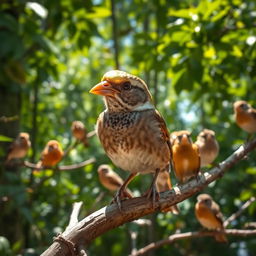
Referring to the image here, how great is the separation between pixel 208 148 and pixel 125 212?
53.3 inches

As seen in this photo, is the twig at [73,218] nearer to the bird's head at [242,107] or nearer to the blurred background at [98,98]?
the blurred background at [98,98]

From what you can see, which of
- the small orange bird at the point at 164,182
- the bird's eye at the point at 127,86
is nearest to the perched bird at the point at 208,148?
the small orange bird at the point at 164,182

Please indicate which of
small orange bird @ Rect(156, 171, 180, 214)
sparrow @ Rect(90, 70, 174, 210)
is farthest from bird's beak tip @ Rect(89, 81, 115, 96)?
small orange bird @ Rect(156, 171, 180, 214)

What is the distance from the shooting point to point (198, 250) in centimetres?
619

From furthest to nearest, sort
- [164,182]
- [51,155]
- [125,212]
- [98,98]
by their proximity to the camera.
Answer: [98,98] → [51,155] → [164,182] → [125,212]

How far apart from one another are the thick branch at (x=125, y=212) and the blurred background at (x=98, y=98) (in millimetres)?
856

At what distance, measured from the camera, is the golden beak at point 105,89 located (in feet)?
9.55

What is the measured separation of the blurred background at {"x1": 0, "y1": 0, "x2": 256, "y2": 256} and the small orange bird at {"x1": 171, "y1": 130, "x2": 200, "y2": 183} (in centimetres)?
52

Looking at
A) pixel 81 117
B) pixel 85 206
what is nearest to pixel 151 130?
pixel 85 206

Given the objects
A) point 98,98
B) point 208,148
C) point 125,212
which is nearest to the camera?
point 125,212

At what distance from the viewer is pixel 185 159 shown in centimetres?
369

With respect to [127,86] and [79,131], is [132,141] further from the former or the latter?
[79,131]

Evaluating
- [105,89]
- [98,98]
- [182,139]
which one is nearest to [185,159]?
[182,139]

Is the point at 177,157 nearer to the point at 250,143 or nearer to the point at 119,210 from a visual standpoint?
the point at 250,143
